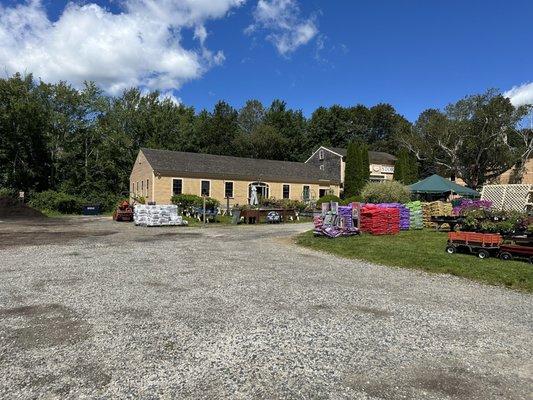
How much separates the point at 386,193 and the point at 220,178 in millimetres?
15052

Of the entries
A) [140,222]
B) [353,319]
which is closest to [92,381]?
[353,319]

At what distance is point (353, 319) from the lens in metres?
5.27

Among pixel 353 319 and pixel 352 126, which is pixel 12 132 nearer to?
pixel 353 319

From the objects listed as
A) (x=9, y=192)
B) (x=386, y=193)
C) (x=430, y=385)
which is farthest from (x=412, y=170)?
(x=430, y=385)

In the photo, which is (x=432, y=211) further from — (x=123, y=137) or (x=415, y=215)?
(x=123, y=137)

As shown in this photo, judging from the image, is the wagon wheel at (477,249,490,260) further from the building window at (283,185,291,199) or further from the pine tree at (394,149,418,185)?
the pine tree at (394,149,418,185)

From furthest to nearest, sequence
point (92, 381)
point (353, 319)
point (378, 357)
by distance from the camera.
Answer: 1. point (353, 319)
2. point (378, 357)
3. point (92, 381)

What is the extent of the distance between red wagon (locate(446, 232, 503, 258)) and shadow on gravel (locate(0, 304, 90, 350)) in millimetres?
8995

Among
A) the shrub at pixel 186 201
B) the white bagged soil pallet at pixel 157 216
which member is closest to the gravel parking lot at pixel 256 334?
the white bagged soil pallet at pixel 157 216

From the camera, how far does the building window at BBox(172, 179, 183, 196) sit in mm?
30266

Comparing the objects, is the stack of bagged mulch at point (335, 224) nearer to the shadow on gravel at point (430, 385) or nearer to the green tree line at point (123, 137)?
the shadow on gravel at point (430, 385)

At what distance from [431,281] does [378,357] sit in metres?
4.32

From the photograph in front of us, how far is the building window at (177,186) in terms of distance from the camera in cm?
3027

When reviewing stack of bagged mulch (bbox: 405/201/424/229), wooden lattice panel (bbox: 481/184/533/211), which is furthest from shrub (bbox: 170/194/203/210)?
wooden lattice panel (bbox: 481/184/533/211)
